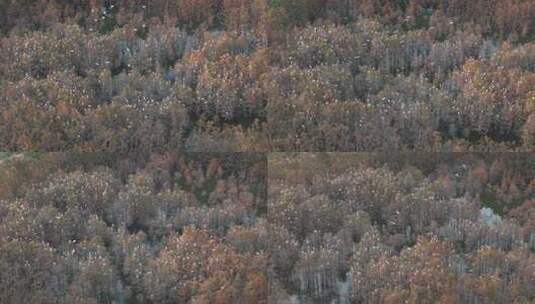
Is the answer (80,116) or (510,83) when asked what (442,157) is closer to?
(510,83)

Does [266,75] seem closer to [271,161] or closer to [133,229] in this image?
[271,161]

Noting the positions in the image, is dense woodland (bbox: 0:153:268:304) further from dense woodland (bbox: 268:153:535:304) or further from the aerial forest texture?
dense woodland (bbox: 268:153:535:304)

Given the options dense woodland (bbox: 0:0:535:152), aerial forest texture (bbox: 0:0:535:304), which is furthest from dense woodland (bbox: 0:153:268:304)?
dense woodland (bbox: 0:0:535:152)

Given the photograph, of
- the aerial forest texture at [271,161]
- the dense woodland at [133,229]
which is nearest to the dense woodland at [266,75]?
the aerial forest texture at [271,161]

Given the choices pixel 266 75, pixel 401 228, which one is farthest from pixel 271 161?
pixel 401 228

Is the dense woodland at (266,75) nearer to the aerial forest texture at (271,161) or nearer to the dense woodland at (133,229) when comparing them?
the aerial forest texture at (271,161)
